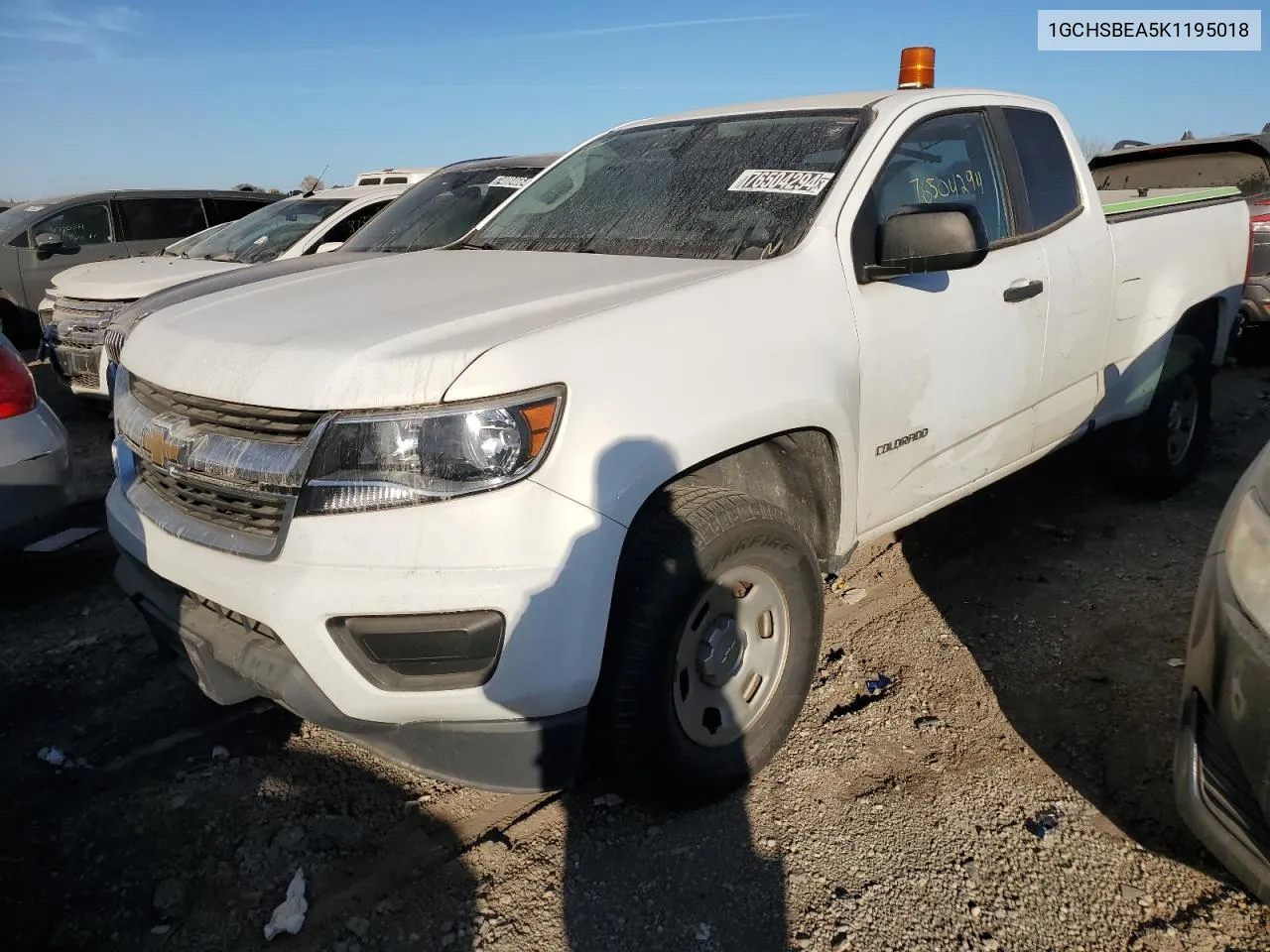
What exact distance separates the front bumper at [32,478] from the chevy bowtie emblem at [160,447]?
60.0 inches

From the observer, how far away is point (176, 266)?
6.78 metres

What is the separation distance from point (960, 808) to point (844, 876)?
1.48 feet

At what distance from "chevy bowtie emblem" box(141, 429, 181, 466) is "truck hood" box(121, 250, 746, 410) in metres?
0.13

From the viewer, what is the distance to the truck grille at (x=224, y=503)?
204 cm

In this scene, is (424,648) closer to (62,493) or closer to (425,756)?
(425,756)

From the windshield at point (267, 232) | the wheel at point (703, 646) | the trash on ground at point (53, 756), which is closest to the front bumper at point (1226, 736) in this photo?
the wheel at point (703, 646)

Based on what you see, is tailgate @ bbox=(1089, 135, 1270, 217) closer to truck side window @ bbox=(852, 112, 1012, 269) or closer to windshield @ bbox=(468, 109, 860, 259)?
truck side window @ bbox=(852, 112, 1012, 269)

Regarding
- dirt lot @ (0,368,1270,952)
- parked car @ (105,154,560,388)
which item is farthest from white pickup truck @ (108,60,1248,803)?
parked car @ (105,154,560,388)

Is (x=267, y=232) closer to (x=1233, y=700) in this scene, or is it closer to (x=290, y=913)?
(x=290, y=913)

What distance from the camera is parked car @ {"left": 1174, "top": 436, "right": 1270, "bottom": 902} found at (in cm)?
180

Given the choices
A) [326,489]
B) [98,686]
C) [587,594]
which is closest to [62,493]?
[98,686]

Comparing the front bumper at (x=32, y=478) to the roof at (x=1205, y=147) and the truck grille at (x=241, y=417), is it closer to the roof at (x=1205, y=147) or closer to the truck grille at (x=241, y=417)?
the truck grille at (x=241, y=417)

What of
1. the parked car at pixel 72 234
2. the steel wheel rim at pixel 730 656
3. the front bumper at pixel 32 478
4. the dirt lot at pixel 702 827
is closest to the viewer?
the dirt lot at pixel 702 827

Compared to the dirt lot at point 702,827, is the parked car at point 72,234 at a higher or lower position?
higher
